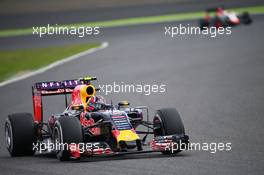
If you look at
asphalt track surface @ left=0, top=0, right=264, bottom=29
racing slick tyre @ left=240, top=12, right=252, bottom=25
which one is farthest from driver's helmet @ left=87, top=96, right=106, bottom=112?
asphalt track surface @ left=0, top=0, right=264, bottom=29

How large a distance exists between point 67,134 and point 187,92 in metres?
8.65

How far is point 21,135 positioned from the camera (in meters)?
13.2

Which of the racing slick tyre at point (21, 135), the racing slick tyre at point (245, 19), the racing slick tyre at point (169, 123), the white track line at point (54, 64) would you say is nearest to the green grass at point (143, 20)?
the racing slick tyre at point (245, 19)

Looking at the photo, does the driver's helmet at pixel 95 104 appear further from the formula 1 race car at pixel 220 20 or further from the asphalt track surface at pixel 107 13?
the asphalt track surface at pixel 107 13

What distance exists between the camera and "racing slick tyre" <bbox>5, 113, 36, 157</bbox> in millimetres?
13188

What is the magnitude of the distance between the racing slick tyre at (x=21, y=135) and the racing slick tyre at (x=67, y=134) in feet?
3.87

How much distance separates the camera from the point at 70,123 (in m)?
12.1

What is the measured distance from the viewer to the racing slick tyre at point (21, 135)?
13.2 meters

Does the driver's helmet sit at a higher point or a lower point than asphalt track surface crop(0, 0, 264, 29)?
lower

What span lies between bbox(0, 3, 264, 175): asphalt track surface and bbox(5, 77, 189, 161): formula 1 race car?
180 mm

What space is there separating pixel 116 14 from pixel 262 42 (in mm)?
20146

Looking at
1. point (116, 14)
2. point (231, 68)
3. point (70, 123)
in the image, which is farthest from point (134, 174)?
point (116, 14)

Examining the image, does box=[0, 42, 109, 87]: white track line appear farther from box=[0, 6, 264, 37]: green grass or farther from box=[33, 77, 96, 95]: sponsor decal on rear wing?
box=[33, 77, 96, 95]: sponsor decal on rear wing

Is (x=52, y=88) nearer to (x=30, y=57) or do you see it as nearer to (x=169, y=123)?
(x=169, y=123)
